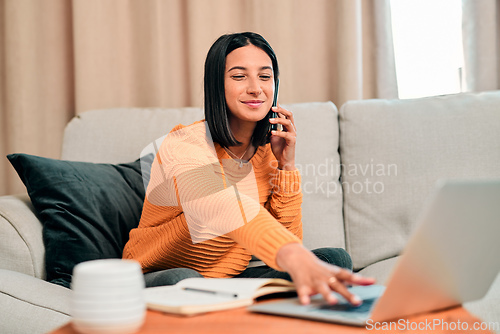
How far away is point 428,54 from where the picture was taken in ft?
6.92

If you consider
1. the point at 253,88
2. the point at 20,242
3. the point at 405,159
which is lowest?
the point at 20,242

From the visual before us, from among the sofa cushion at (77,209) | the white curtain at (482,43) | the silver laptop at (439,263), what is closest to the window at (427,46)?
the white curtain at (482,43)

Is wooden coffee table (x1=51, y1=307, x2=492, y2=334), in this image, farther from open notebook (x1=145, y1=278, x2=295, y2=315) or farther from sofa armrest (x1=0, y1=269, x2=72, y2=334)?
sofa armrest (x1=0, y1=269, x2=72, y2=334)

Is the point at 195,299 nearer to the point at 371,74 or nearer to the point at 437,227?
the point at 437,227

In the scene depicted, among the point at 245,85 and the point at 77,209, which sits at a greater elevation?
the point at 245,85

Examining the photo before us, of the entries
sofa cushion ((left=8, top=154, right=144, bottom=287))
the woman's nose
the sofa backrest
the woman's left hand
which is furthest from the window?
sofa cushion ((left=8, top=154, right=144, bottom=287))

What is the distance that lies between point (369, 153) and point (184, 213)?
80cm

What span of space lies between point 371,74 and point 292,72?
358 millimetres

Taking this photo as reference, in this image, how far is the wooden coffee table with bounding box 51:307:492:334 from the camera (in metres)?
0.58

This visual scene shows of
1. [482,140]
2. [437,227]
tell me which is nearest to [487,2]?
[482,140]

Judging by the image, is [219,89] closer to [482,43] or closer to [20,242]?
[20,242]

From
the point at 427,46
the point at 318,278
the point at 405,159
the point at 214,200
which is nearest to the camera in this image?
the point at 318,278

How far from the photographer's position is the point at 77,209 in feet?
4.52

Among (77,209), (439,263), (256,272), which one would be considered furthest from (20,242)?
(439,263)
